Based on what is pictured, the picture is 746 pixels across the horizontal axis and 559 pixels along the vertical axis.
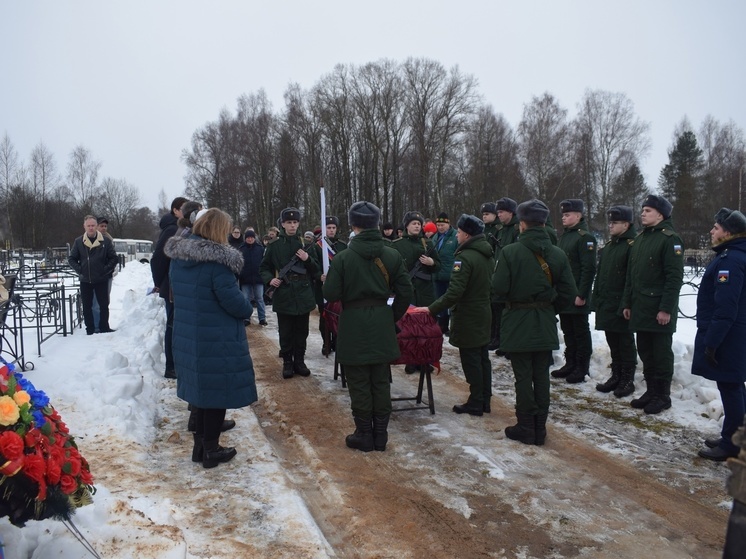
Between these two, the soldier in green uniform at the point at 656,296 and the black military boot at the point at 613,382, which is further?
the black military boot at the point at 613,382

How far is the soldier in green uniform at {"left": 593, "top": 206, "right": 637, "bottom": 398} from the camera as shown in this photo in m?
6.54

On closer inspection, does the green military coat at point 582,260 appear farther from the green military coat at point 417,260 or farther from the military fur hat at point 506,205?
the green military coat at point 417,260

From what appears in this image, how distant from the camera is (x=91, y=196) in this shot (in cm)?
6019

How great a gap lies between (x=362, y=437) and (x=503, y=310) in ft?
6.15

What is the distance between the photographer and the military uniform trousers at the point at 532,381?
5.14m

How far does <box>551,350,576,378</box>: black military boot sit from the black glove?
2670mm

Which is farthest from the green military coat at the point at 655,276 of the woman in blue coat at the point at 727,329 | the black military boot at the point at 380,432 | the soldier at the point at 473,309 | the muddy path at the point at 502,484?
the black military boot at the point at 380,432

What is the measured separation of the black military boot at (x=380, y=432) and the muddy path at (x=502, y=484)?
9cm

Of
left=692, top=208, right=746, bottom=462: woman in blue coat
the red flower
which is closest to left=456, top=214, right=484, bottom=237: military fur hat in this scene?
left=692, top=208, right=746, bottom=462: woman in blue coat

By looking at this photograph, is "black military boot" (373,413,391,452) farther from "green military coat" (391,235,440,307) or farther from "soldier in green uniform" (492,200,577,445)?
"green military coat" (391,235,440,307)

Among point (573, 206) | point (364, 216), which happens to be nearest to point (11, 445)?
point (364, 216)

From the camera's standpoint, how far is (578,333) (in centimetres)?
729

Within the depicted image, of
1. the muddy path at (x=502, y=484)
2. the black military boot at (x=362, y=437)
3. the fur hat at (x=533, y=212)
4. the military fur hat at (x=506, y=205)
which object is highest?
the military fur hat at (x=506, y=205)

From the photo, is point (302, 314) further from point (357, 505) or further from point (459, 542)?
point (459, 542)
